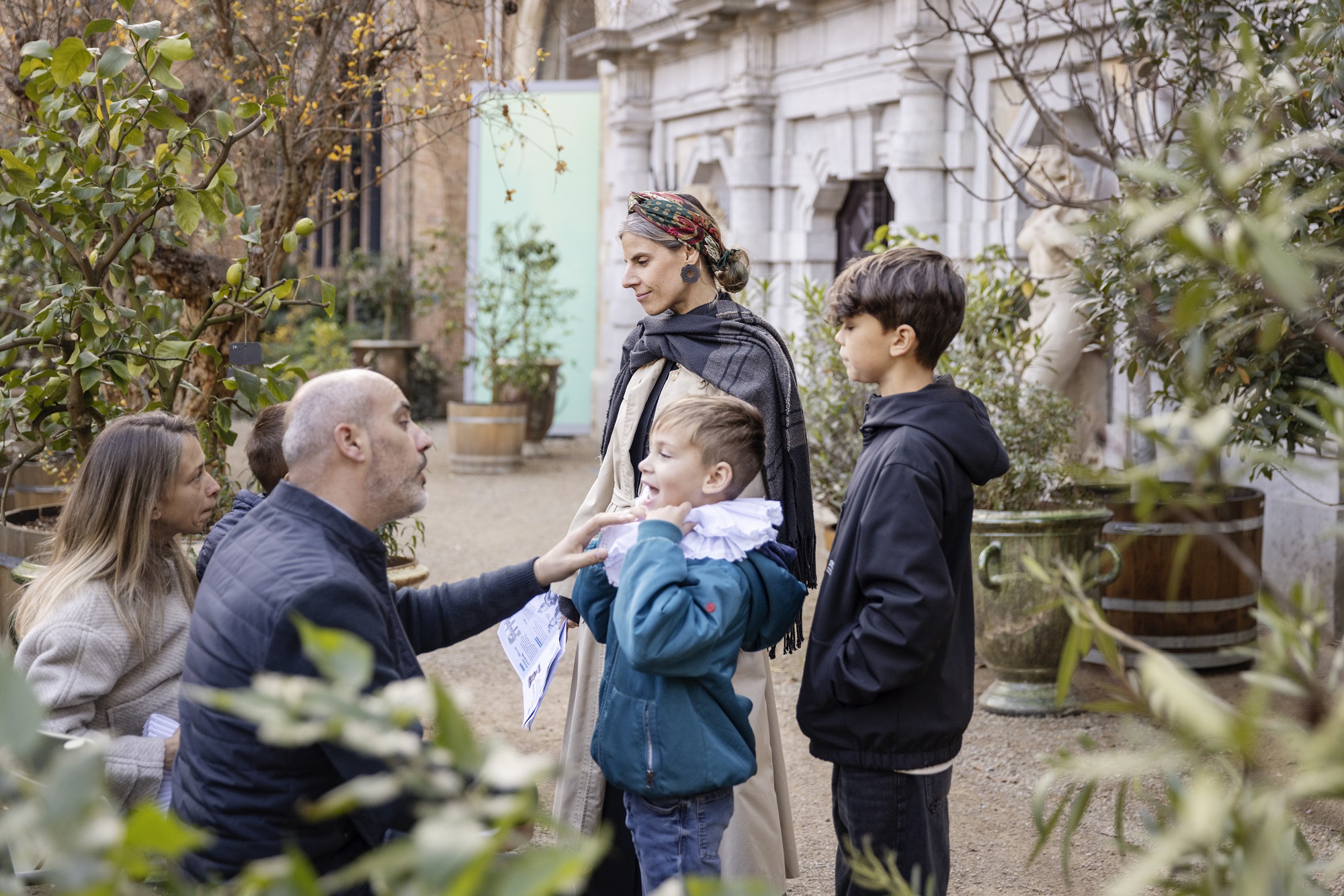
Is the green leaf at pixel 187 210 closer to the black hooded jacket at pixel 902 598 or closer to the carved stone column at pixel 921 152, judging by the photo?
the black hooded jacket at pixel 902 598

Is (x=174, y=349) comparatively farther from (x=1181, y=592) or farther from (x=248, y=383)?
(x=1181, y=592)

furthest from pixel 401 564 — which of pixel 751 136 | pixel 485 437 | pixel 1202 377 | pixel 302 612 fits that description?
pixel 751 136

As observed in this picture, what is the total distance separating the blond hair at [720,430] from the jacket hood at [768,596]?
140 millimetres

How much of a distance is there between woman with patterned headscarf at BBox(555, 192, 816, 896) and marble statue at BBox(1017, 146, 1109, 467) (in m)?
3.82

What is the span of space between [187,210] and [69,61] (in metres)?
0.44

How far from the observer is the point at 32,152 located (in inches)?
132

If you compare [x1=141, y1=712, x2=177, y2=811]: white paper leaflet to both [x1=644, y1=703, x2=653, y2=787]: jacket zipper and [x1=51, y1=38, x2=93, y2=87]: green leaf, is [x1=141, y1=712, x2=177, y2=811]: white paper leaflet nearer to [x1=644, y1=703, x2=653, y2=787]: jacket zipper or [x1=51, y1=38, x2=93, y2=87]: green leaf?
[x1=644, y1=703, x2=653, y2=787]: jacket zipper

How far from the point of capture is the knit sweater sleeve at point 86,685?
2283mm

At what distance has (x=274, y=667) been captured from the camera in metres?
1.76

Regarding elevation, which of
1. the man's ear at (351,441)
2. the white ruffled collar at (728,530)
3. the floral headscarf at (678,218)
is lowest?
the white ruffled collar at (728,530)

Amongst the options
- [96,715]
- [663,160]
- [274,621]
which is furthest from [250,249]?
[663,160]

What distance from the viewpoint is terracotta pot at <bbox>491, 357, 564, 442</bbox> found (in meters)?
12.3

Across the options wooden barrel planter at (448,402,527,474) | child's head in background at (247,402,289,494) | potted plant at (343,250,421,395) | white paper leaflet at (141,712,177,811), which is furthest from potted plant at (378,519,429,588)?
potted plant at (343,250,421,395)

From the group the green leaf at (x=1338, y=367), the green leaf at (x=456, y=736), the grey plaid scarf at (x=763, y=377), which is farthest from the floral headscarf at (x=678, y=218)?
the green leaf at (x=456, y=736)
